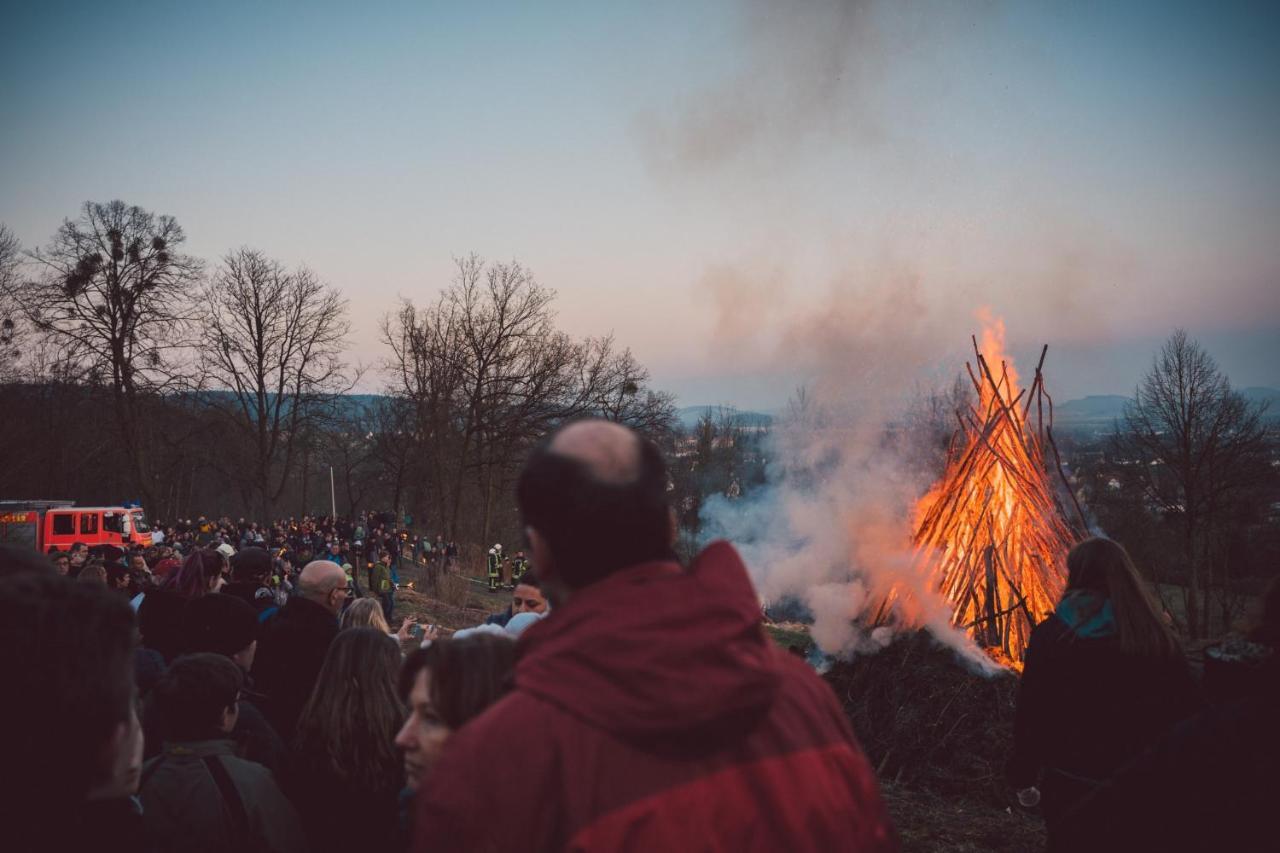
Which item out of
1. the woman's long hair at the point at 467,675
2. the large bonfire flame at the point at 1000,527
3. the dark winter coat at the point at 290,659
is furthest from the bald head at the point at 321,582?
the large bonfire flame at the point at 1000,527

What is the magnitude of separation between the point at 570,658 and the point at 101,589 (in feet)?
3.53

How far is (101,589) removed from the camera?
1.73m

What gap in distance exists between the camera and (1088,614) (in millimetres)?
3754

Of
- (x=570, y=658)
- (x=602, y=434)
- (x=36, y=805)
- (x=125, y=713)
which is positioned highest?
(x=602, y=434)

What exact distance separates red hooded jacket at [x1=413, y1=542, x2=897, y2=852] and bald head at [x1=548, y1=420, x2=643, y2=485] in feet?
0.56

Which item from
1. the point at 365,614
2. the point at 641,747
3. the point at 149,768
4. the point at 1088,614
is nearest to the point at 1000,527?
the point at 1088,614

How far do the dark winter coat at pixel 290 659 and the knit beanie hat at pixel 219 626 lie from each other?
13 cm

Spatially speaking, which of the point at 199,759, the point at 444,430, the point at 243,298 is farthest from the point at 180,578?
the point at 243,298

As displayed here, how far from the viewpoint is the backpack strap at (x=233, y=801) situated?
2701 mm

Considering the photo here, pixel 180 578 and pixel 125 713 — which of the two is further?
pixel 180 578

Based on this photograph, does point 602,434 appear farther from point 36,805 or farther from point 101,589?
point 36,805

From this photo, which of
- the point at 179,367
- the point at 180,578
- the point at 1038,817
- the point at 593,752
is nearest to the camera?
the point at 593,752

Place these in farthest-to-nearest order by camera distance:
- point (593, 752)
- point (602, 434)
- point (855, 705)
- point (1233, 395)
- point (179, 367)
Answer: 1. point (179, 367)
2. point (1233, 395)
3. point (855, 705)
4. point (602, 434)
5. point (593, 752)

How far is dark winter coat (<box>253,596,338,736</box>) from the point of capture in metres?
4.39
